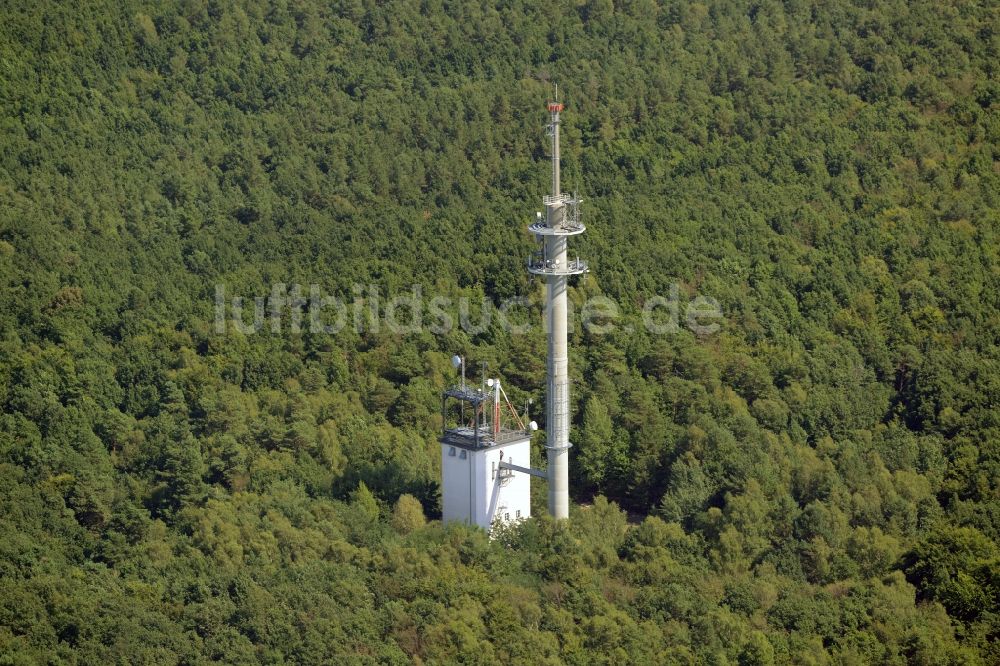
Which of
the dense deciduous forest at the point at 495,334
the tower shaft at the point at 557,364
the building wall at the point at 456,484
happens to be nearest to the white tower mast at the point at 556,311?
the tower shaft at the point at 557,364

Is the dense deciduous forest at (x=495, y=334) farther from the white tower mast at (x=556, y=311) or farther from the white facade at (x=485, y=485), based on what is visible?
the white tower mast at (x=556, y=311)

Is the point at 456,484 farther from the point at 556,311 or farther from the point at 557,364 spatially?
the point at 556,311

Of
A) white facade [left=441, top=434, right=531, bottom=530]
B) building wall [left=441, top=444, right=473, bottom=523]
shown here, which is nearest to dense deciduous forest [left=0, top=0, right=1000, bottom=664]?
building wall [left=441, top=444, right=473, bottom=523]

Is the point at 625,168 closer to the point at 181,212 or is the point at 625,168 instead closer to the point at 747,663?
the point at 181,212

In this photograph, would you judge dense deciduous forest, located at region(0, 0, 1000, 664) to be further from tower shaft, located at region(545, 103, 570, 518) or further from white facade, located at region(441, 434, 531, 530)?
tower shaft, located at region(545, 103, 570, 518)

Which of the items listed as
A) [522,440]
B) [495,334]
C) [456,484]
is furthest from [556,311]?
[495,334]
